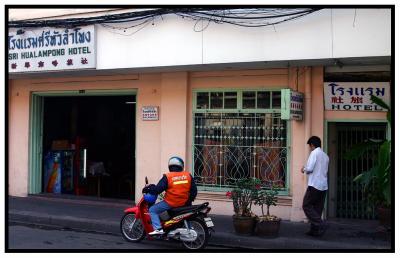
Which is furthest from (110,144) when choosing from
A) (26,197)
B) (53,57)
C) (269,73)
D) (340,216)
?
(340,216)

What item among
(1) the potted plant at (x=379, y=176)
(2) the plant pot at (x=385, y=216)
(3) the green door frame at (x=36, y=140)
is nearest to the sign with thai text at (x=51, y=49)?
(3) the green door frame at (x=36, y=140)

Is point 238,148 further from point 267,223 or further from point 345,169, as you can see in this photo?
point 267,223

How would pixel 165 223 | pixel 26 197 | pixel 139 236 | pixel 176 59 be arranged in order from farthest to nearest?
pixel 26 197, pixel 176 59, pixel 139 236, pixel 165 223

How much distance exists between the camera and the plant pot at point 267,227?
8977mm

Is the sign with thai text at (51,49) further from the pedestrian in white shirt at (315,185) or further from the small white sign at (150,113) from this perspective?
the pedestrian in white shirt at (315,185)

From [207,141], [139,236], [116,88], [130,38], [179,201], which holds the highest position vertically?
[130,38]

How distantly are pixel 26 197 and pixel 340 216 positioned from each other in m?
7.87

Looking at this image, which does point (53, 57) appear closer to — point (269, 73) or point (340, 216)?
point (269, 73)

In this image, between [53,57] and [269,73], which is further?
[53,57]

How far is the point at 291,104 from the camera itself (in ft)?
32.5

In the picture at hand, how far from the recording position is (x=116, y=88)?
12.7 metres

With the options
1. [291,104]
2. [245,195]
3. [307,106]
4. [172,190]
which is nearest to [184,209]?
[172,190]

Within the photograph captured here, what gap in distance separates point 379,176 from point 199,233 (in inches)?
118

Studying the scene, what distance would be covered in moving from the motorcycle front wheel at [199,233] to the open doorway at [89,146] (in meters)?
5.81
